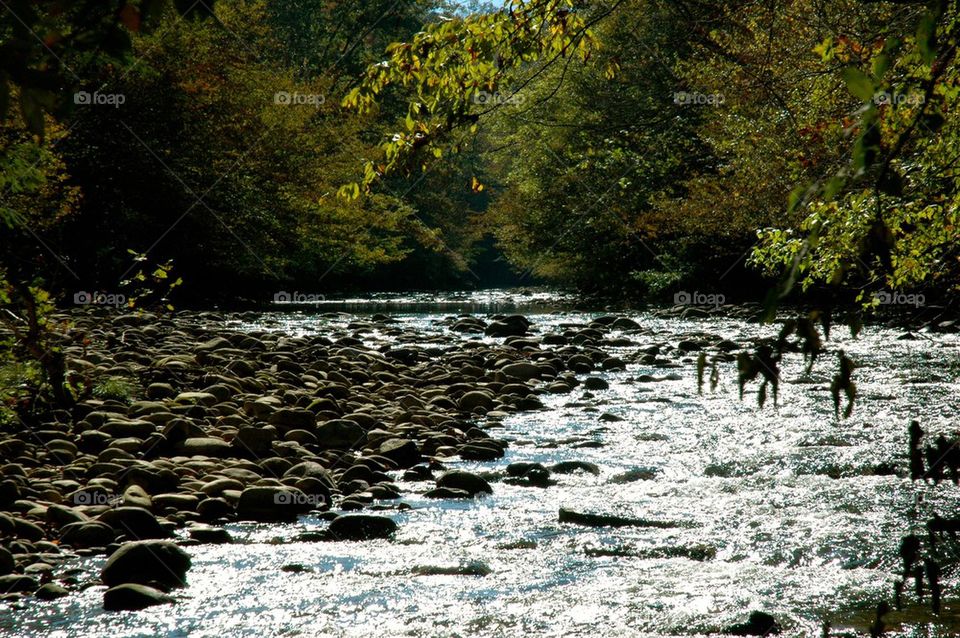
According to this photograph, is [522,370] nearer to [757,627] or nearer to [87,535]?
[87,535]

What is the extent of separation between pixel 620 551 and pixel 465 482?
66.0 inches

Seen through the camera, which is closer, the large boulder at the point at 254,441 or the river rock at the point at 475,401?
the large boulder at the point at 254,441

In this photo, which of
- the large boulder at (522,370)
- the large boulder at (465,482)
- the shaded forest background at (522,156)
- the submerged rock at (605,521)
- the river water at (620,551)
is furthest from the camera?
the large boulder at (522,370)

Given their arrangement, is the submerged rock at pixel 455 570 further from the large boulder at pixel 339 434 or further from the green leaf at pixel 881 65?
the green leaf at pixel 881 65

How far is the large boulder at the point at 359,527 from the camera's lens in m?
5.50

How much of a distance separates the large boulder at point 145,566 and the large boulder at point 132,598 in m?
0.13

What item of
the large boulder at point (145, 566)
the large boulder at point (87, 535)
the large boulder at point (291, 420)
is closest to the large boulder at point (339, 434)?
the large boulder at point (291, 420)

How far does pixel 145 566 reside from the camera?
4547 millimetres

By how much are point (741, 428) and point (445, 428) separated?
2886mm

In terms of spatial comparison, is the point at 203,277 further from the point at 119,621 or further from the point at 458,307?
the point at 119,621

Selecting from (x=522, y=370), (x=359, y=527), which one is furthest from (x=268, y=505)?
(x=522, y=370)

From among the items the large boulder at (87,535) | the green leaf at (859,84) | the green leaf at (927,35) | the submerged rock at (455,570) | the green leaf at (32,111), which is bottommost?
the submerged rock at (455,570)

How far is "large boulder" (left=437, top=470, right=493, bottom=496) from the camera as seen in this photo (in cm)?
657

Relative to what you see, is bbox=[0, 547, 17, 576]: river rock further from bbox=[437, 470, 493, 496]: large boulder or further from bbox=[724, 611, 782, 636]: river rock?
bbox=[724, 611, 782, 636]: river rock
